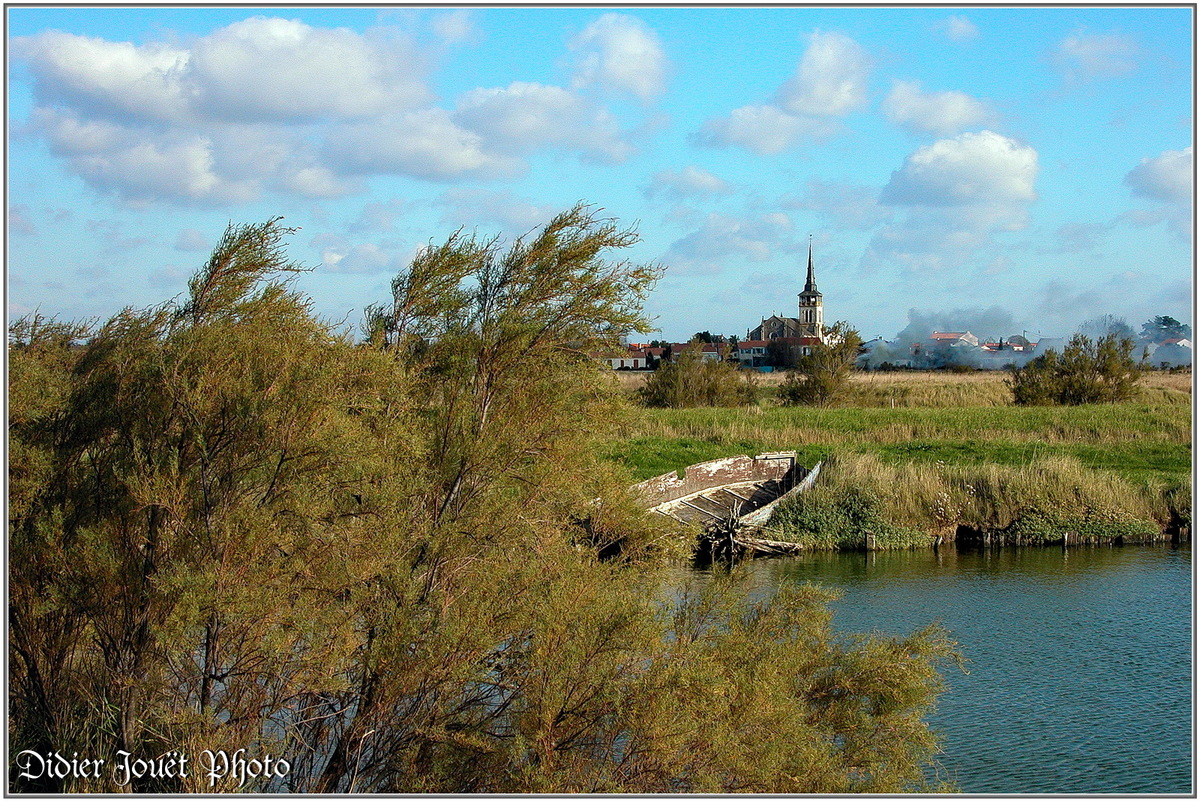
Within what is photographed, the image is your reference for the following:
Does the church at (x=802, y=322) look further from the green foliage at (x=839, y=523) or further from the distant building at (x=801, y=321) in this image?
the green foliage at (x=839, y=523)

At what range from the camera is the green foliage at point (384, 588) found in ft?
21.7

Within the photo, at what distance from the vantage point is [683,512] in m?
21.1

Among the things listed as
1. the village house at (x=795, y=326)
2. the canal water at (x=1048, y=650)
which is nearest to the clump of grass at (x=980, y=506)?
the canal water at (x=1048, y=650)

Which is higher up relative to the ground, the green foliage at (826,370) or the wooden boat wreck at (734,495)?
the green foliage at (826,370)

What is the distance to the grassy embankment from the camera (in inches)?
845

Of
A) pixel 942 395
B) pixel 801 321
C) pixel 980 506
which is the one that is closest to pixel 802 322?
pixel 801 321

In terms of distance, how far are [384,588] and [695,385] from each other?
31.6 metres

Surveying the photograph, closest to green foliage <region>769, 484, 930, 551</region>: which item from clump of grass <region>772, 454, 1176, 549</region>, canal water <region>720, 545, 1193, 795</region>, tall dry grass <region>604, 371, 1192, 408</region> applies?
clump of grass <region>772, 454, 1176, 549</region>

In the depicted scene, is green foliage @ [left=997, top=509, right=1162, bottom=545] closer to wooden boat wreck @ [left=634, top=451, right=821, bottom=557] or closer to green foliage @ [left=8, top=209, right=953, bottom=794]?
wooden boat wreck @ [left=634, top=451, right=821, bottom=557]

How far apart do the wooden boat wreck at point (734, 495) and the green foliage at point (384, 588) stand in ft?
33.8

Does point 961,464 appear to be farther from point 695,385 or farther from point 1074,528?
point 695,385

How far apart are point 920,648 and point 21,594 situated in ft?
21.4

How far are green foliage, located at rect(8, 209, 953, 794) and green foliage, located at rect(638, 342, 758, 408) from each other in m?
29.6

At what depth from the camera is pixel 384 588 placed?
292 inches
